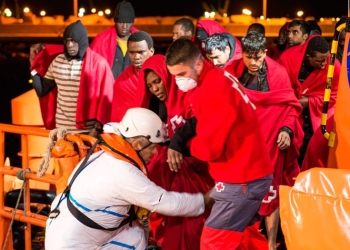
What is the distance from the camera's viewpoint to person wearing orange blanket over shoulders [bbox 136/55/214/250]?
4.43 metres

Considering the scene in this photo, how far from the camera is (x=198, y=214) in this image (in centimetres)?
415

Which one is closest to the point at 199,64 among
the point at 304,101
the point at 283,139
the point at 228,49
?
the point at 283,139

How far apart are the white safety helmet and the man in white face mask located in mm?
236

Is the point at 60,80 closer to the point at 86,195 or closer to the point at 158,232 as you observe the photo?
the point at 158,232

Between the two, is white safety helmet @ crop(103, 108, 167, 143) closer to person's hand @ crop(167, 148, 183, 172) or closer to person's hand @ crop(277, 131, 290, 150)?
person's hand @ crop(167, 148, 183, 172)

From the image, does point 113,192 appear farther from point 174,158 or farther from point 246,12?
point 246,12

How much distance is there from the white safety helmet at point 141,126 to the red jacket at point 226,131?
0.23 m

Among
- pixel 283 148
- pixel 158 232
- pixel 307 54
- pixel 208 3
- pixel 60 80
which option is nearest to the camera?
pixel 158 232

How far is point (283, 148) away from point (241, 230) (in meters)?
1.16

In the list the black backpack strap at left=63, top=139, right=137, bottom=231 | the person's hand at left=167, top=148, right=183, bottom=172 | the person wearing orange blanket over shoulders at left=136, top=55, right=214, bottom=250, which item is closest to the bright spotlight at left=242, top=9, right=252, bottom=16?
the person wearing orange blanket over shoulders at left=136, top=55, right=214, bottom=250

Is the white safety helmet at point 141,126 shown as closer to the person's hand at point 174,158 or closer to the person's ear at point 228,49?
the person's hand at point 174,158

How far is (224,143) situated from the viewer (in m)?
3.88

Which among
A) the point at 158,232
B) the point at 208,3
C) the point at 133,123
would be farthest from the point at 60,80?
the point at 208,3

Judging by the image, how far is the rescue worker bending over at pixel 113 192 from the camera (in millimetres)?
3811
